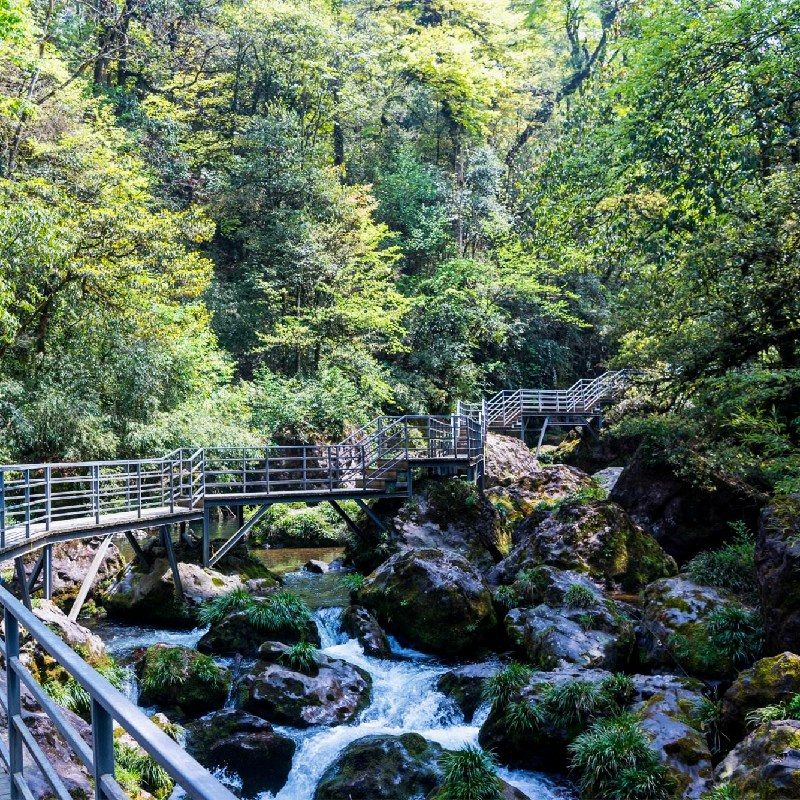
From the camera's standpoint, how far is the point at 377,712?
30.9 ft

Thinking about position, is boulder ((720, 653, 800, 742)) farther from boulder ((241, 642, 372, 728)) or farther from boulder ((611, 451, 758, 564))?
boulder ((611, 451, 758, 564))

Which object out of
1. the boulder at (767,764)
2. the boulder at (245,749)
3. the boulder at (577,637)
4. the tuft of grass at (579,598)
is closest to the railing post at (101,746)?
the boulder at (767,764)

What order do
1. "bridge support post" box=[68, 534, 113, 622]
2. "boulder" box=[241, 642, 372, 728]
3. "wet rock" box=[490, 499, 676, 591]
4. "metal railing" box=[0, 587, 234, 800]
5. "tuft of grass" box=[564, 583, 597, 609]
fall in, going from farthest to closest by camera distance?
"wet rock" box=[490, 499, 676, 591]
"bridge support post" box=[68, 534, 113, 622]
"tuft of grass" box=[564, 583, 597, 609]
"boulder" box=[241, 642, 372, 728]
"metal railing" box=[0, 587, 234, 800]

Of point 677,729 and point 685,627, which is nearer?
point 677,729

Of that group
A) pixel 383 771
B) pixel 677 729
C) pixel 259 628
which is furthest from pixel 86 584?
pixel 677 729

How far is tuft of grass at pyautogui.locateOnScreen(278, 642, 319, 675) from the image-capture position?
9.66 m

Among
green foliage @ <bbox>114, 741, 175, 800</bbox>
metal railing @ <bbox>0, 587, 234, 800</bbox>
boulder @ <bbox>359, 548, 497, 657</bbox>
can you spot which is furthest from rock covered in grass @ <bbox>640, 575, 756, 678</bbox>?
metal railing @ <bbox>0, 587, 234, 800</bbox>

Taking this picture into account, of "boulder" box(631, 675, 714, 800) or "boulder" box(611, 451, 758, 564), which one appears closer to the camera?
"boulder" box(631, 675, 714, 800)

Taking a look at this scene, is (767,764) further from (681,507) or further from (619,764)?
(681,507)

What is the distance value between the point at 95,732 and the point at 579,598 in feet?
31.1

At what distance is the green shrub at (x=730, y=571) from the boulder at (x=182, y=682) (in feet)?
22.0

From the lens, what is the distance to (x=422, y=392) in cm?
2719

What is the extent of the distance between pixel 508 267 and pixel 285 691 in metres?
22.6

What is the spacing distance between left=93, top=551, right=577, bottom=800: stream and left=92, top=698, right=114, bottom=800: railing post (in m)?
6.31
